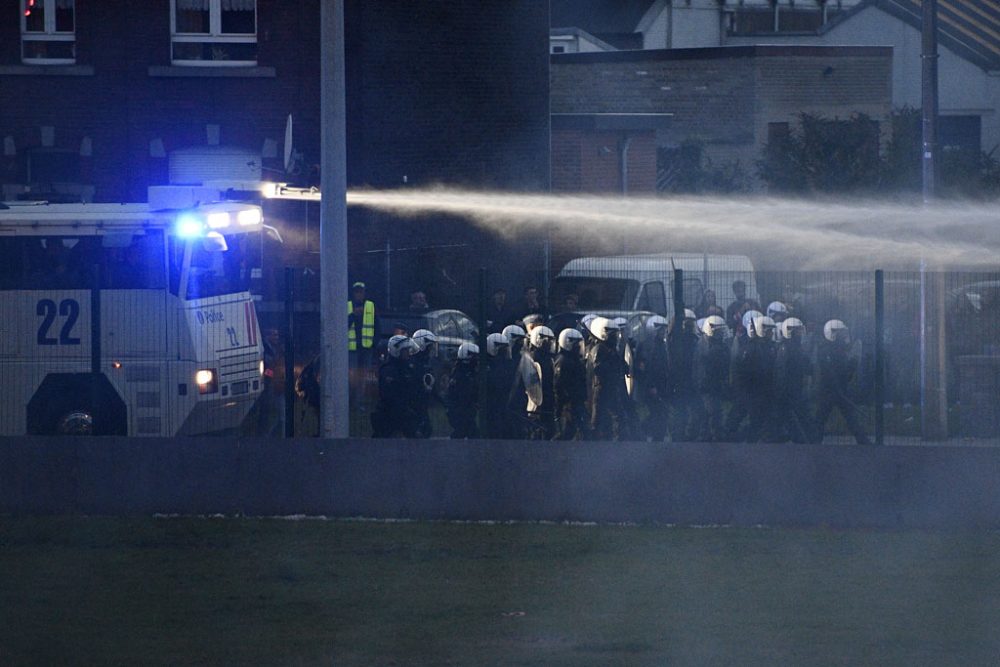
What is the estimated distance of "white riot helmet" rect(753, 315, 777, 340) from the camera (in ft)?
51.7

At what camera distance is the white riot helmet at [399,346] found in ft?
49.8

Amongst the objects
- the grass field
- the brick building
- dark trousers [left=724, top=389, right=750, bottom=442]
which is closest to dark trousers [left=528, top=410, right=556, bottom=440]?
dark trousers [left=724, top=389, right=750, bottom=442]

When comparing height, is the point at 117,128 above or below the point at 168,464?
above

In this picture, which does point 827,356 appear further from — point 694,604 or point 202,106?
point 202,106

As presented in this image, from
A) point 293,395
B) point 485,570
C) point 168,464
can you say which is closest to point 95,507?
point 168,464

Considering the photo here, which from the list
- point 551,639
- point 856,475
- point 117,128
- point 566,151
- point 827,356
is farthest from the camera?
point 566,151

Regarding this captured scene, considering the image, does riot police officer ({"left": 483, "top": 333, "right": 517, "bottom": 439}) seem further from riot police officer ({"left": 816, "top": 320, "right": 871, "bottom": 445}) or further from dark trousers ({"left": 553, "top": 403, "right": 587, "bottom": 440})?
riot police officer ({"left": 816, "top": 320, "right": 871, "bottom": 445})

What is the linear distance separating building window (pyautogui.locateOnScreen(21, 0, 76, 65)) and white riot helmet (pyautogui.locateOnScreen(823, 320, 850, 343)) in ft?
47.8

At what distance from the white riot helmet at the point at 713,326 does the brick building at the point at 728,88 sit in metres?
25.4

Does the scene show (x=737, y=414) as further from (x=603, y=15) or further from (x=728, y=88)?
(x=603, y=15)

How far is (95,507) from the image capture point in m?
13.2

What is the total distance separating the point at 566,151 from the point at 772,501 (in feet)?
67.5

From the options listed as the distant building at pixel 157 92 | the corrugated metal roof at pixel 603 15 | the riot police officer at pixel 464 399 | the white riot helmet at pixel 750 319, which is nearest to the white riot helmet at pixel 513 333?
the riot police officer at pixel 464 399

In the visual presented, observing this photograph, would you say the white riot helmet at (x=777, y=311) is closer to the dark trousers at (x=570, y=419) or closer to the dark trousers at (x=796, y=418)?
the dark trousers at (x=796, y=418)
